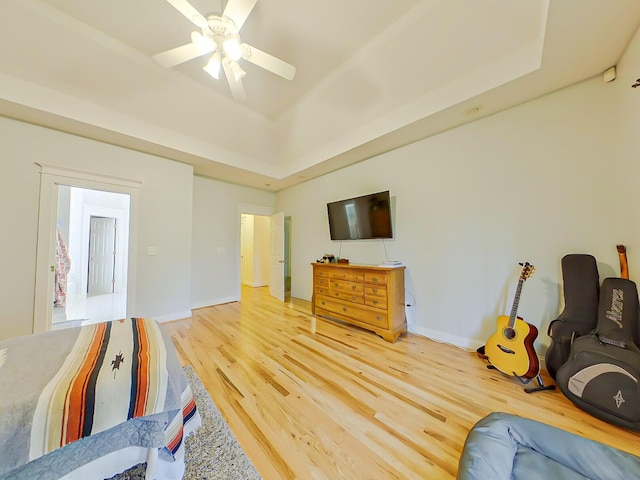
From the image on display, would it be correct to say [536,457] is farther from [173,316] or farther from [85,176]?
[85,176]

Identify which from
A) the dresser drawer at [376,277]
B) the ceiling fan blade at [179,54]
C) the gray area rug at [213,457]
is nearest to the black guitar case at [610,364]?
the dresser drawer at [376,277]

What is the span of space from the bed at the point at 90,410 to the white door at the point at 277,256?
Answer: 3480 mm

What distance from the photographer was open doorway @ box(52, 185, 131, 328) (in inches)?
124

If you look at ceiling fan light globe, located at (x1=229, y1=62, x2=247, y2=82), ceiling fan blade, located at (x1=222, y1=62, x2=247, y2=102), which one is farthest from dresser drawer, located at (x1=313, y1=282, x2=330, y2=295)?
ceiling fan light globe, located at (x1=229, y1=62, x2=247, y2=82)

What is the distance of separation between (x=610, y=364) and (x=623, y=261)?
833mm

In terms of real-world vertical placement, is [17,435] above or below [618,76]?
below

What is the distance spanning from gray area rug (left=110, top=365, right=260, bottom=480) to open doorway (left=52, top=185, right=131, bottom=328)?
2933 millimetres

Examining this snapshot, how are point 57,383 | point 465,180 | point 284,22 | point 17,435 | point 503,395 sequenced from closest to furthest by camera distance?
point 17,435 → point 57,383 → point 503,395 → point 284,22 → point 465,180

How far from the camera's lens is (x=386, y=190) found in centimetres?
329

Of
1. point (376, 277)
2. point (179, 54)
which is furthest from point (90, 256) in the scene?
point (376, 277)

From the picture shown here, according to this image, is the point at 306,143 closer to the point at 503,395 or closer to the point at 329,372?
the point at 329,372

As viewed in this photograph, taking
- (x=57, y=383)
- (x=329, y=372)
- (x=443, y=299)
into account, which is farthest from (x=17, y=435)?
(x=443, y=299)

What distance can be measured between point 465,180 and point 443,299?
1461mm

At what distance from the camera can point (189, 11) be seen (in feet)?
5.16
